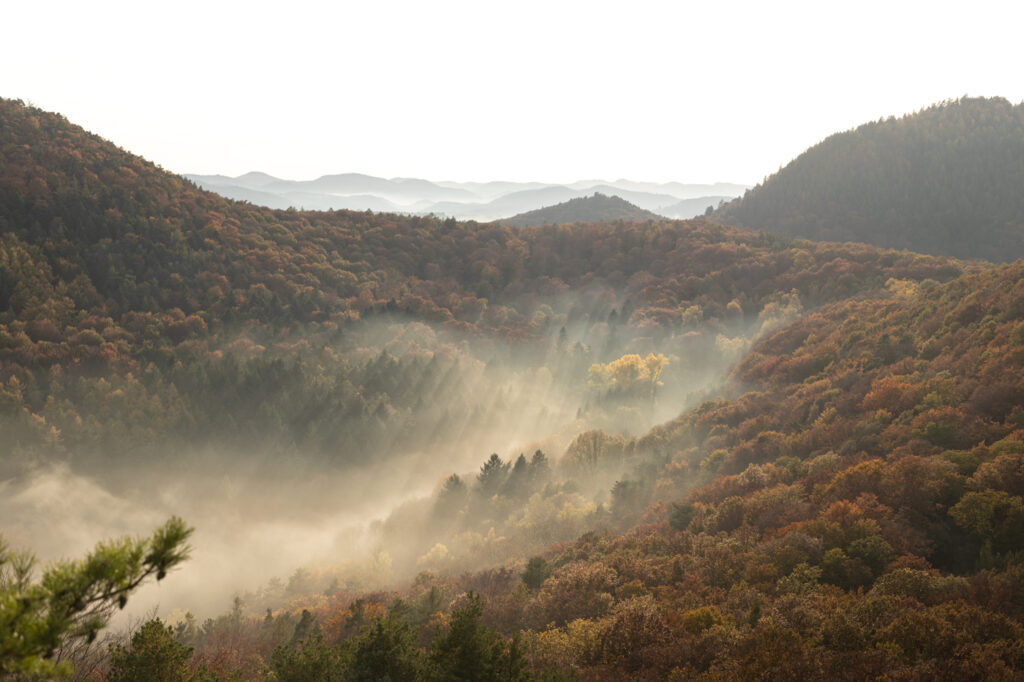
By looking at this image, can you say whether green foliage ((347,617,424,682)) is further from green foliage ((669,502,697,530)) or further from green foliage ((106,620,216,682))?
green foliage ((669,502,697,530))

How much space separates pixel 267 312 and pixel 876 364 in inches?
4113

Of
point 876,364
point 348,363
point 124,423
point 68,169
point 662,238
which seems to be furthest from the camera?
point 662,238

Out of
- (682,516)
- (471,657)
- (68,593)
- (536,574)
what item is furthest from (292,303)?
(68,593)

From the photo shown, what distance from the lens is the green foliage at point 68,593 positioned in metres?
5.70

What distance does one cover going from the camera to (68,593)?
20.2 feet

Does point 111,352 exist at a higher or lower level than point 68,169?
lower

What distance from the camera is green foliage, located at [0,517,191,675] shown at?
570 centimetres

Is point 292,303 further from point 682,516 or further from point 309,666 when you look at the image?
point 309,666

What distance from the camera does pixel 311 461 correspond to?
78.9 m

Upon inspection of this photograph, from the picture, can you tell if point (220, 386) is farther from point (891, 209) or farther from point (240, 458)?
point (891, 209)

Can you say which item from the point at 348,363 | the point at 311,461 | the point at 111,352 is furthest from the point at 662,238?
the point at 111,352

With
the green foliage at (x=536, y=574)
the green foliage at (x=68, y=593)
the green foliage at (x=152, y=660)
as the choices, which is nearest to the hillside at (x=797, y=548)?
the green foliage at (x=536, y=574)

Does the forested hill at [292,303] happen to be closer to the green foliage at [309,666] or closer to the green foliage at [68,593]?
the green foliage at [309,666]

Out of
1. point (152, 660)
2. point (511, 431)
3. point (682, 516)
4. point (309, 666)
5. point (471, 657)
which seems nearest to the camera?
point (471, 657)
